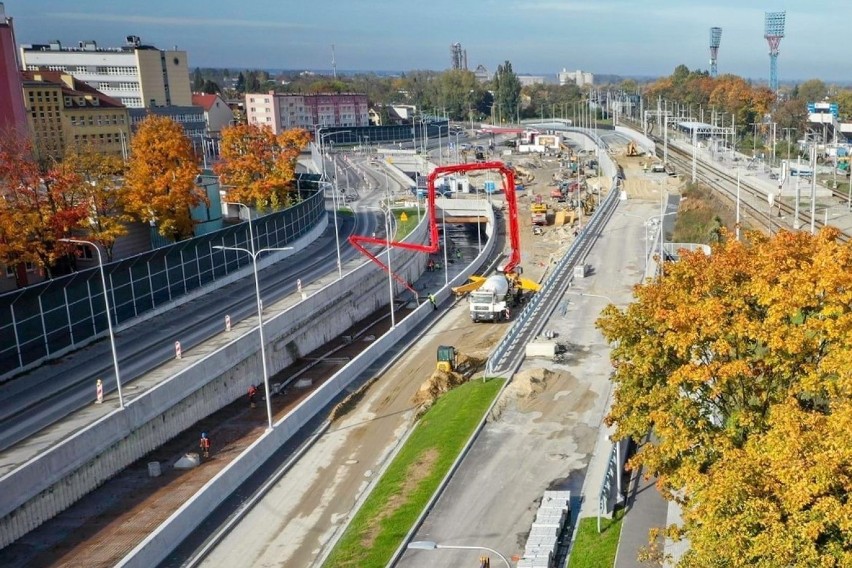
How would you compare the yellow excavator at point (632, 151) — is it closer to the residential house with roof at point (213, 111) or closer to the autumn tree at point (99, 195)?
the residential house with roof at point (213, 111)

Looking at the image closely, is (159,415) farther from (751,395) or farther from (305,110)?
(305,110)

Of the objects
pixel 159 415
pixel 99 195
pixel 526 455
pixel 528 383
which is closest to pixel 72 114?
pixel 99 195

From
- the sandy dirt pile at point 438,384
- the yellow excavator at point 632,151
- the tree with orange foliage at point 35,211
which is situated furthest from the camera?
the yellow excavator at point 632,151

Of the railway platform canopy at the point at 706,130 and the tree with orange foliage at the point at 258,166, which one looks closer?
the tree with orange foliage at the point at 258,166

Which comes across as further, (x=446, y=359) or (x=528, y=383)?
(x=446, y=359)

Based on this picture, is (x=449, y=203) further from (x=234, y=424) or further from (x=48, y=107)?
(x=234, y=424)

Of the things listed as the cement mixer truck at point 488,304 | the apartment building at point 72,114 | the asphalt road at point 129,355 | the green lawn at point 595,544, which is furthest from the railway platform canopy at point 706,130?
the green lawn at point 595,544
